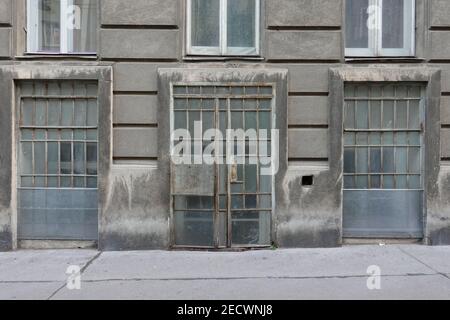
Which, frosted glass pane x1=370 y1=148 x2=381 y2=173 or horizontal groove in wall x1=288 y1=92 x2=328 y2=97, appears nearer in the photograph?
horizontal groove in wall x1=288 y1=92 x2=328 y2=97

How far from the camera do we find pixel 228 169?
7578 millimetres

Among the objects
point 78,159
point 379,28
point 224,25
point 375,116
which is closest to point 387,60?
point 379,28

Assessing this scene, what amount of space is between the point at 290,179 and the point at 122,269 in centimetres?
292

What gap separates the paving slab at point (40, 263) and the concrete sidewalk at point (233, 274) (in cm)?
1

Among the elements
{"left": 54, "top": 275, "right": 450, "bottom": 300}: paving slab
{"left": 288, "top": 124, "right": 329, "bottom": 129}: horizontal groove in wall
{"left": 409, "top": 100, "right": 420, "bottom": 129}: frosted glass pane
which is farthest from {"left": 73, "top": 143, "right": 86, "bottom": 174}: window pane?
{"left": 409, "top": 100, "right": 420, "bottom": 129}: frosted glass pane

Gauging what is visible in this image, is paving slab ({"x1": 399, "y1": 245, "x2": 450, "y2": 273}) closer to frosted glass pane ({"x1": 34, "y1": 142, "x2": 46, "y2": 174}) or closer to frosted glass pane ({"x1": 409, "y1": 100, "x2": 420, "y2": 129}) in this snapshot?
frosted glass pane ({"x1": 409, "y1": 100, "x2": 420, "y2": 129})

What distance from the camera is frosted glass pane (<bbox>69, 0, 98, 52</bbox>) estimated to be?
310 inches

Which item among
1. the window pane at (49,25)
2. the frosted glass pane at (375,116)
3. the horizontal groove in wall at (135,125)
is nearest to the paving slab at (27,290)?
the horizontal groove in wall at (135,125)

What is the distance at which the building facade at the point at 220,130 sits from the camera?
7.55m

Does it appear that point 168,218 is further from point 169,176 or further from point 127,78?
point 127,78

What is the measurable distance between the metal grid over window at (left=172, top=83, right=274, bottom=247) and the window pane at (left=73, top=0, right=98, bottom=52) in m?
1.71

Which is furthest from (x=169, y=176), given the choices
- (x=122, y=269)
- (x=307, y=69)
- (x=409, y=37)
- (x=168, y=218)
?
(x=409, y=37)

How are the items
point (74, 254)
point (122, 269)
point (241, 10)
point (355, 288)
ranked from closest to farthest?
1. point (355, 288)
2. point (122, 269)
3. point (74, 254)
4. point (241, 10)

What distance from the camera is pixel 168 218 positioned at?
7.55 metres
